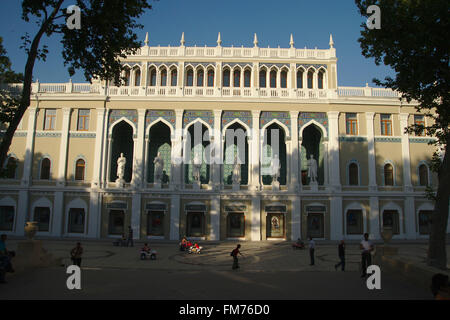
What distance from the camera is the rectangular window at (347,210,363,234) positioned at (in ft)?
86.1

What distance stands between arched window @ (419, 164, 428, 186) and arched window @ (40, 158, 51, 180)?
32648 millimetres

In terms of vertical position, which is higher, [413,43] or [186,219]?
[413,43]

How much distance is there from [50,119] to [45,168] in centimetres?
444

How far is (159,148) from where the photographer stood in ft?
95.3

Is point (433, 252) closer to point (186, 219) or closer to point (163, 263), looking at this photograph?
point (163, 263)

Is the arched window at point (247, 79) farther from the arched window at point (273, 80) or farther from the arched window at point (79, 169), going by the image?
the arched window at point (79, 169)

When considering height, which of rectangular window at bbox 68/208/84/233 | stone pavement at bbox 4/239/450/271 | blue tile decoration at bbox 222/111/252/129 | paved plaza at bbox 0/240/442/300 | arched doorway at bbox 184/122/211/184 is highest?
blue tile decoration at bbox 222/111/252/129

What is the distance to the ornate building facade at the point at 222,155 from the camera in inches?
1026

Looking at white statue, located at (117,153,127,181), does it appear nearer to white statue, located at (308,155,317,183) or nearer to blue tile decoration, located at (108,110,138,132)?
blue tile decoration, located at (108,110,138,132)

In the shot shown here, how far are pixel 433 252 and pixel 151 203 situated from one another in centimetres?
2009

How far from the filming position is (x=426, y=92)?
12.4m

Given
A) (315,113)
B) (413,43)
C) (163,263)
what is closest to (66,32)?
(163,263)

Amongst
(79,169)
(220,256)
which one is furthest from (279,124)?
(79,169)

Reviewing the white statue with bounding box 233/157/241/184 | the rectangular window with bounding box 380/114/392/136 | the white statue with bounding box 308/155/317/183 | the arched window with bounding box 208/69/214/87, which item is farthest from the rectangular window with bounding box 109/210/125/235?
the rectangular window with bounding box 380/114/392/136
